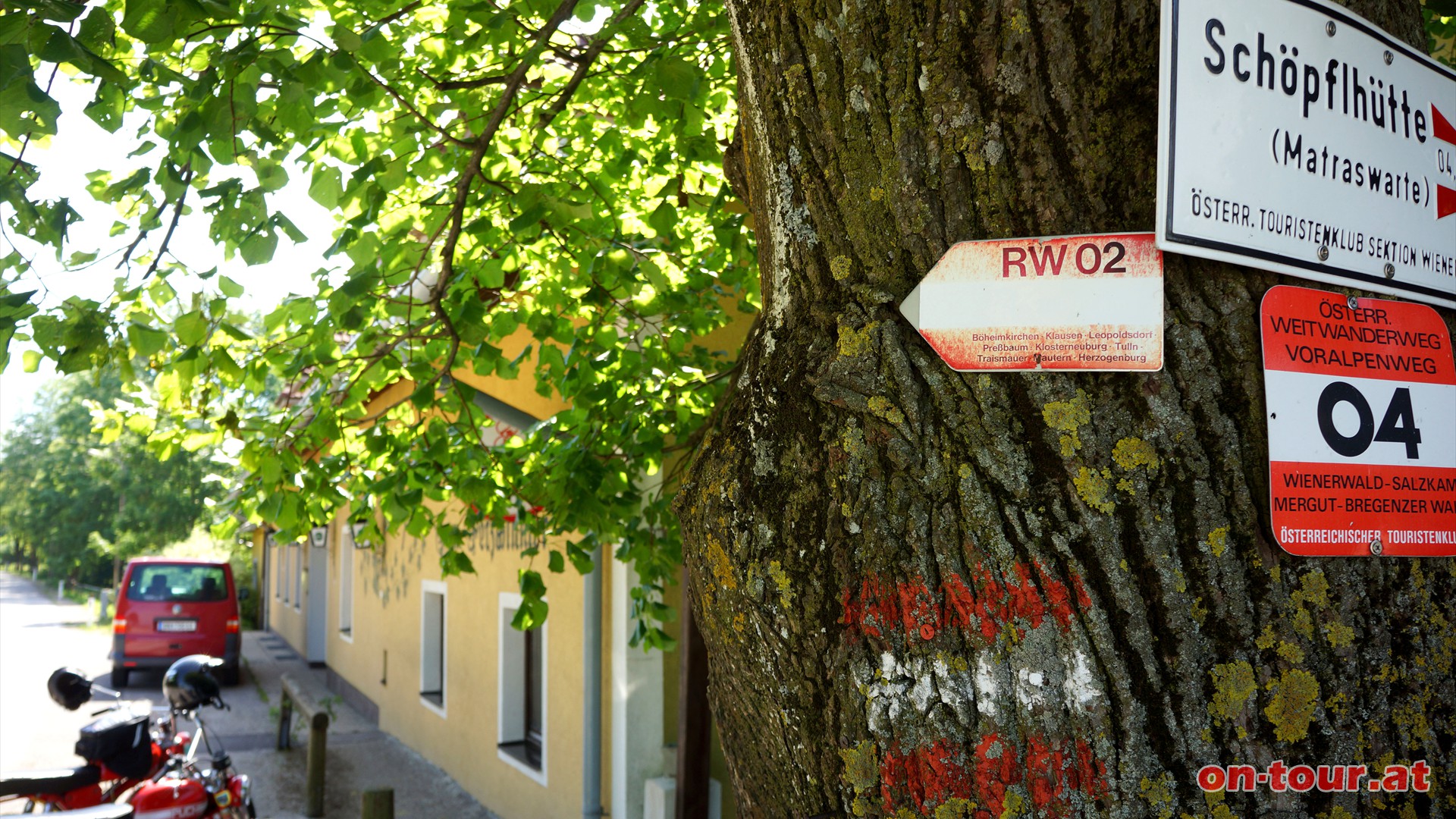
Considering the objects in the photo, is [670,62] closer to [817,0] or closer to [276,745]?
[817,0]

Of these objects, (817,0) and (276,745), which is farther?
(276,745)

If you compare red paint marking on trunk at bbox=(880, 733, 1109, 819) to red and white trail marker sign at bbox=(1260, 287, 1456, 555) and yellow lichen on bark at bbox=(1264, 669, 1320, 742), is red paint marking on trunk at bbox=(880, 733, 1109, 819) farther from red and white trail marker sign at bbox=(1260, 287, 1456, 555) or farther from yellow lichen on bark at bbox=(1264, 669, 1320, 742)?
red and white trail marker sign at bbox=(1260, 287, 1456, 555)

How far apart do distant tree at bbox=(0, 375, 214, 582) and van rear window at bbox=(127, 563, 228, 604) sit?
21.0 metres

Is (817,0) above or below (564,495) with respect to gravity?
above

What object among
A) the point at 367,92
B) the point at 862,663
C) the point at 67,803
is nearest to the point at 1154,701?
the point at 862,663

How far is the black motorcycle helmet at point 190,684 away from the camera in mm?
6980

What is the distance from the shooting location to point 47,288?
109 inches

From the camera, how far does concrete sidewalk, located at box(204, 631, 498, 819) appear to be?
9.23m

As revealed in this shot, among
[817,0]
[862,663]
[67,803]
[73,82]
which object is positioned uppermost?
[73,82]

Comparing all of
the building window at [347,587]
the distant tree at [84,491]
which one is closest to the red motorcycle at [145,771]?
the building window at [347,587]

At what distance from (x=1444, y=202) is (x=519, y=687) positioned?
8.10 metres

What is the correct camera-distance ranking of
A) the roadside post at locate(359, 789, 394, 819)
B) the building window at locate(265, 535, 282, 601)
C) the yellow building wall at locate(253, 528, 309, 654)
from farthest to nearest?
the building window at locate(265, 535, 282, 601)
the yellow building wall at locate(253, 528, 309, 654)
the roadside post at locate(359, 789, 394, 819)

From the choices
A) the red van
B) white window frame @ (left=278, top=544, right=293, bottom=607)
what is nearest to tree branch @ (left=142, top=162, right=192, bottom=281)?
the red van

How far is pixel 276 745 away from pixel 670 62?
11.1 meters
